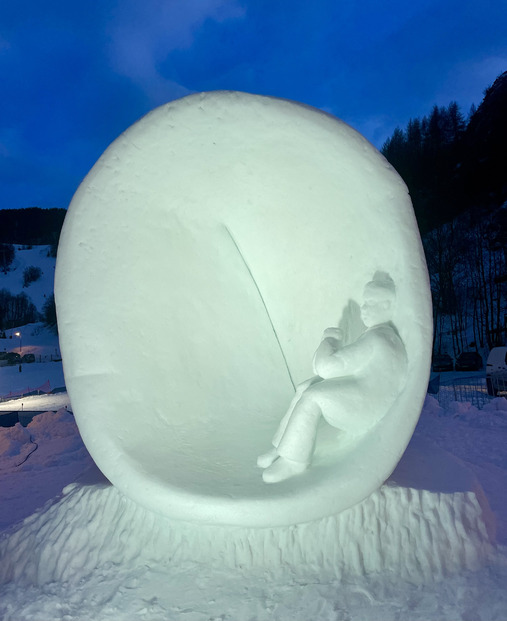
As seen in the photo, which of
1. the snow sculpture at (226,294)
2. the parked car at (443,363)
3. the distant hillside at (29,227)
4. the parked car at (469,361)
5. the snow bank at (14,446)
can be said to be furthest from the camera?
the distant hillside at (29,227)

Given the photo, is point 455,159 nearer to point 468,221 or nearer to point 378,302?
point 468,221

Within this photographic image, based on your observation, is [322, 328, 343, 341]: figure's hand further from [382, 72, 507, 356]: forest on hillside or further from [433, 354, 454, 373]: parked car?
[382, 72, 507, 356]: forest on hillside

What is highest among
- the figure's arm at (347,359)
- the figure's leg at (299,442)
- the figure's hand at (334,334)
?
the figure's hand at (334,334)

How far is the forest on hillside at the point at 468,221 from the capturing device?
485 inches

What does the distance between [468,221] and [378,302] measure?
12456 millimetres

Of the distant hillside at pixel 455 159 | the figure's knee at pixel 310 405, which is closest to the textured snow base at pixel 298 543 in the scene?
the figure's knee at pixel 310 405

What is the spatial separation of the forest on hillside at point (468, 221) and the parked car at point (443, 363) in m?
0.71

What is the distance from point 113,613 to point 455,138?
15.8 m

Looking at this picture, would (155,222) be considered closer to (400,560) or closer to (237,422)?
(237,422)

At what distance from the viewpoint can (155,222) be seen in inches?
112

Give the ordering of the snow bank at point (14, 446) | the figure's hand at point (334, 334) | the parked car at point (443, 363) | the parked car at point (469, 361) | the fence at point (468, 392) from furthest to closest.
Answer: the parked car at point (443, 363) < the parked car at point (469, 361) < the fence at point (468, 392) < the snow bank at point (14, 446) < the figure's hand at point (334, 334)

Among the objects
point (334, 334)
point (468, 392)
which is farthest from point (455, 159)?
point (334, 334)

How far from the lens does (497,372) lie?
7961 millimetres

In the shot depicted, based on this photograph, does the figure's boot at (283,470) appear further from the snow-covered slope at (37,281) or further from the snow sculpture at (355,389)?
the snow-covered slope at (37,281)
